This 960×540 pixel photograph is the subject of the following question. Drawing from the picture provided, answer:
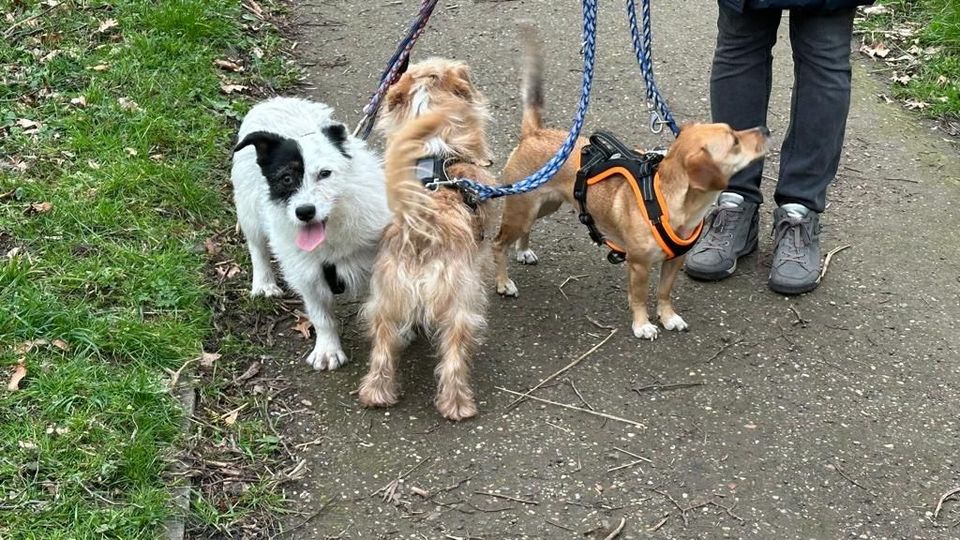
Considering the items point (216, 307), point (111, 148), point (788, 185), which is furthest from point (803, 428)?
point (111, 148)

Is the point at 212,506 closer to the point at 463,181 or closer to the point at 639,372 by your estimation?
the point at 463,181

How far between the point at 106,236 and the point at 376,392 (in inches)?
65.2

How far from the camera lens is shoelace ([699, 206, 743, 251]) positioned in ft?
14.2

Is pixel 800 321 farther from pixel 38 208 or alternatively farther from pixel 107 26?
pixel 107 26

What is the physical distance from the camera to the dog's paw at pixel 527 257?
14.8 ft

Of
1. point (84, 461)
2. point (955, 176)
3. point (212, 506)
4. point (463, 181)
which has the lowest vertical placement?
point (955, 176)

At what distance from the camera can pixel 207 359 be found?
3.77 m

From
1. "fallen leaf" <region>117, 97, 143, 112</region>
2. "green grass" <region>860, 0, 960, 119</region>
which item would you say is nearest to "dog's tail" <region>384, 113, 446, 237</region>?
"fallen leaf" <region>117, 97, 143, 112</region>

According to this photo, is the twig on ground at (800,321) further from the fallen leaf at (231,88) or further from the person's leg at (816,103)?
the fallen leaf at (231,88)

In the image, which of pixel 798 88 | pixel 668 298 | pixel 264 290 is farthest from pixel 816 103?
pixel 264 290

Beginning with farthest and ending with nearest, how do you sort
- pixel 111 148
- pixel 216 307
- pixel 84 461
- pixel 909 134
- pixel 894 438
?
pixel 909 134 → pixel 111 148 → pixel 216 307 → pixel 894 438 → pixel 84 461

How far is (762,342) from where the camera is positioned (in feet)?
13.0

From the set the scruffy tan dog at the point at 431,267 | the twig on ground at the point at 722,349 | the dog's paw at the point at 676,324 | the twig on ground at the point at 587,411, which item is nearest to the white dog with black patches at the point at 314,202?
the scruffy tan dog at the point at 431,267

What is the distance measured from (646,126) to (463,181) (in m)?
2.46
